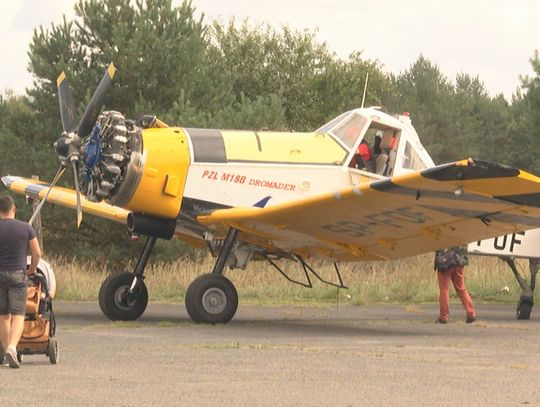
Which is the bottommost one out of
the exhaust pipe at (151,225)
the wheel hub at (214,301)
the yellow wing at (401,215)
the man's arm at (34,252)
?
the wheel hub at (214,301)

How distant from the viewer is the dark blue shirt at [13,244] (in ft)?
37.1

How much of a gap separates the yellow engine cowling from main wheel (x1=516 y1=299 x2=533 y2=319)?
18.2 ft

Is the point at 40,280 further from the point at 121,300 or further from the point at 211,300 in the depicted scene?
the point at 121,300

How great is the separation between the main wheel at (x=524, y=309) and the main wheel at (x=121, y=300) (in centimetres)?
552

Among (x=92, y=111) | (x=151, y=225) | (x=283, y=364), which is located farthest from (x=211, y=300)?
(x=283, y=364)

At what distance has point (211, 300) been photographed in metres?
16.4

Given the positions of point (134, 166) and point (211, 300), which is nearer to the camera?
point (134, 166)

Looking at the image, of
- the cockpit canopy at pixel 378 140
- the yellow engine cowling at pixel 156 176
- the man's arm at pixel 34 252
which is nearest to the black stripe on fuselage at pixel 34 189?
the yellow engine cowling at pixel 156 176

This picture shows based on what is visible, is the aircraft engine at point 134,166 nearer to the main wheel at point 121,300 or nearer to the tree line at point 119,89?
the main wheel at point 121,300

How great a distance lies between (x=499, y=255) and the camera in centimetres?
1986

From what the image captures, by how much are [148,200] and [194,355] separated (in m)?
4.64

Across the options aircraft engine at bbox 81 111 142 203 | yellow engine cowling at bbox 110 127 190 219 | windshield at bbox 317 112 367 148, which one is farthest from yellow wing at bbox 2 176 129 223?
windshield at bbox 317 112 367 148

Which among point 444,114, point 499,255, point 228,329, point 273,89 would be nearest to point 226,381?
point 228,329

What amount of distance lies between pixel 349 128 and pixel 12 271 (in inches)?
280
